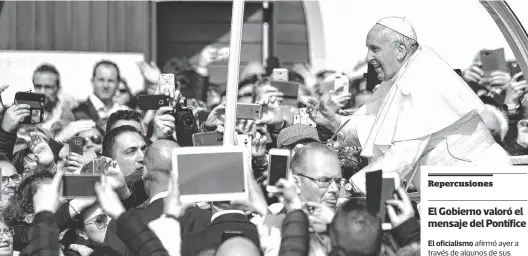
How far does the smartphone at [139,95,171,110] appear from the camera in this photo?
8.85 m

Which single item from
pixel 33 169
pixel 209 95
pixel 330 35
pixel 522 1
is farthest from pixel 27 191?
pixel 330 35

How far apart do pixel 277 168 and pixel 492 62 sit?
473cm

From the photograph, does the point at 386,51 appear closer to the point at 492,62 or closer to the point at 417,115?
the point at 417,115

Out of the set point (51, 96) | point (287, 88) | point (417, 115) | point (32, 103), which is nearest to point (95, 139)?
point (32, 103)

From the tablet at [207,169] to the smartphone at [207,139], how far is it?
72 cm

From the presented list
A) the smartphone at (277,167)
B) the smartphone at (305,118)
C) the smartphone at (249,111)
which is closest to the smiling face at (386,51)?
the smartphone at (277,167)

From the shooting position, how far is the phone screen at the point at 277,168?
6328 mm

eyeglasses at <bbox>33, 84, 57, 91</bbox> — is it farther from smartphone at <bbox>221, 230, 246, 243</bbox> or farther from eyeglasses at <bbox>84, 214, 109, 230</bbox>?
smartphone at <bbox>221, 230, 246, 243</bbox>

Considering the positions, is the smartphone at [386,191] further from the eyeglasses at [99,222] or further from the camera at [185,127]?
the camera at [185,127]

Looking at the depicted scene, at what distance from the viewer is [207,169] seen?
6145mm

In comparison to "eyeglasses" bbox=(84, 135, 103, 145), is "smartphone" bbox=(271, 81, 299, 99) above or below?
above

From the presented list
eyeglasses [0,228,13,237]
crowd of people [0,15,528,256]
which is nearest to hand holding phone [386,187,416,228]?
crowd of people [0,15,528,256]

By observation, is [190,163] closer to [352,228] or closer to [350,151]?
[352,228]

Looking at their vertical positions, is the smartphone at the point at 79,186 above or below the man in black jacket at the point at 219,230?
above
